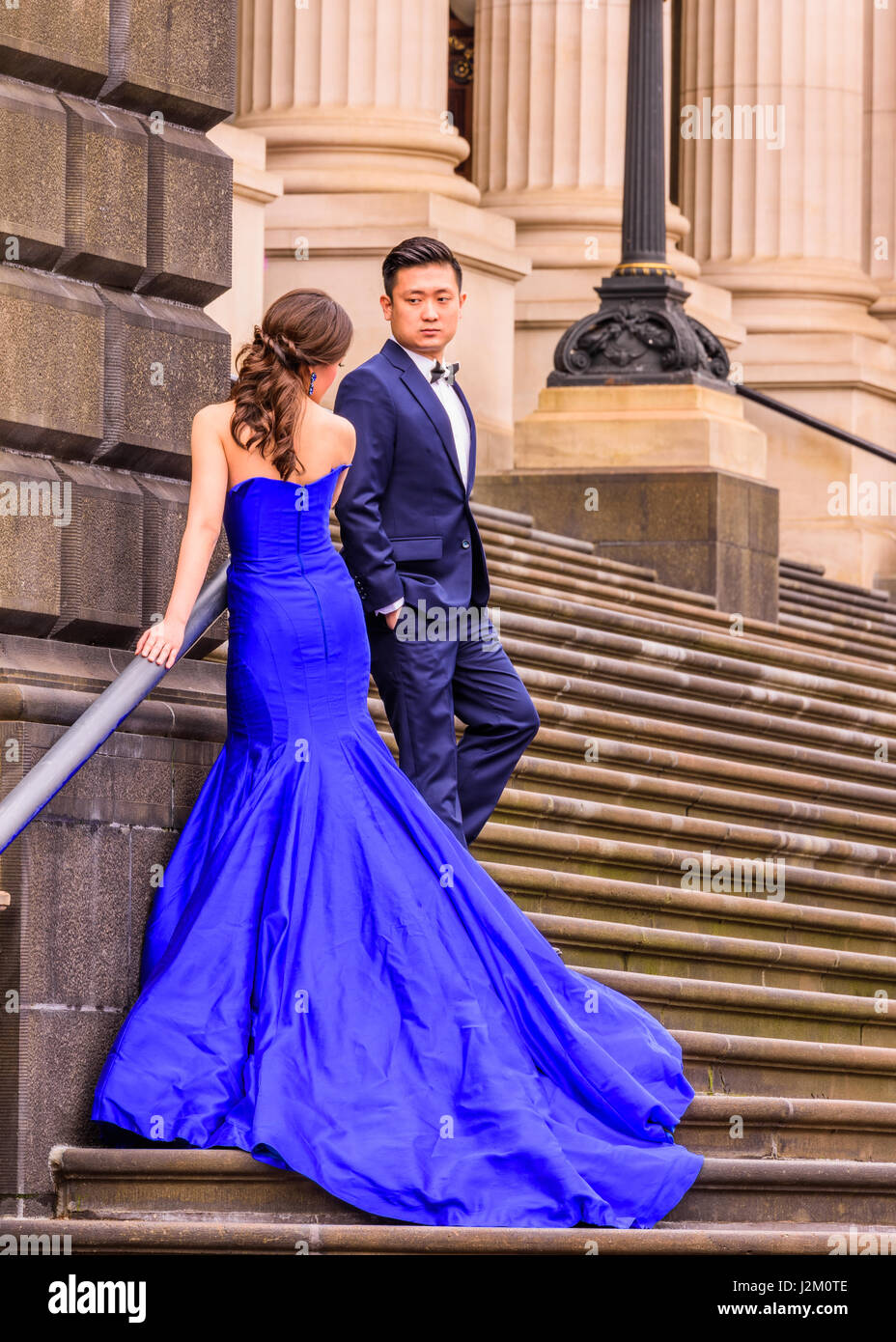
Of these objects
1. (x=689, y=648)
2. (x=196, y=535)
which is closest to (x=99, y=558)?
(x=196, y=535)

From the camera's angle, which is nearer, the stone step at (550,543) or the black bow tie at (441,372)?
the black bow tie at (441,372)

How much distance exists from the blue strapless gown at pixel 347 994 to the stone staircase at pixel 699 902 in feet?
0.46

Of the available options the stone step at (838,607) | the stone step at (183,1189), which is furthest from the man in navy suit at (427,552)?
the stone step at (838,607)

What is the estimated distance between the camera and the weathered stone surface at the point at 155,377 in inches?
260

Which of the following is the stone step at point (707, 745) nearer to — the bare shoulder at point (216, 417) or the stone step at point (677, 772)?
the stone step at point (677, 772)

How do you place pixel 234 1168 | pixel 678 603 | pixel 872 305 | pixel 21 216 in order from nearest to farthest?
1. pixel 234 1168
2. pixel 21 216
3. pixel 678 603
4. pixel 872 305

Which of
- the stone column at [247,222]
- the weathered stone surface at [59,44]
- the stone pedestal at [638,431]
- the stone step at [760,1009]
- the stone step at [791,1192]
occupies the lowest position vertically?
the stone step at [791,1192]

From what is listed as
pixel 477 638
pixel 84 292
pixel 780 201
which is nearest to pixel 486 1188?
pixel 477 638

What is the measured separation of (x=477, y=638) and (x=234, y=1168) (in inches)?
68.0

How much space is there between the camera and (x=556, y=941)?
25.0 ft

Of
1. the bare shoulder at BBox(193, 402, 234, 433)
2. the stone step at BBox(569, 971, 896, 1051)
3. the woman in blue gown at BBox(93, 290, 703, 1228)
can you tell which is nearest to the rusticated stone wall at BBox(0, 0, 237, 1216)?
the woman in blue gown at BBox(93, 290, 703, 1228)

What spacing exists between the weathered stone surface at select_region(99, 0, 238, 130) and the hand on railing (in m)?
1.50

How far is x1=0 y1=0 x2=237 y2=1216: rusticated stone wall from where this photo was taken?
5.95 m
